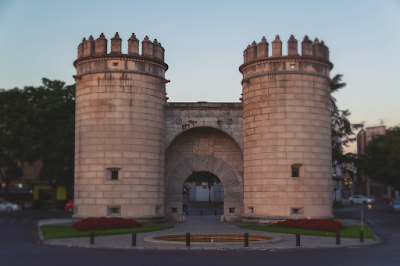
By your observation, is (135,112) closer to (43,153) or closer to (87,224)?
(87,224)

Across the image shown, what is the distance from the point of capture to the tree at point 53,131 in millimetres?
47406

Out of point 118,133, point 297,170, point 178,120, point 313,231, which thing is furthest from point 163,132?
point 313,231

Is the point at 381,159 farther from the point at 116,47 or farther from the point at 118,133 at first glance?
the point at 116,47

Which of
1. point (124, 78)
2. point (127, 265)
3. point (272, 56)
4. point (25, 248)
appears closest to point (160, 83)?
point (124, 78)

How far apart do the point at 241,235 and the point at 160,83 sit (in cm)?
1194

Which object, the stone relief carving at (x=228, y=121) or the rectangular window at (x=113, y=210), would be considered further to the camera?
the stone relief carving at (x=228, y=121)

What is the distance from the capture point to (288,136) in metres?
27.9

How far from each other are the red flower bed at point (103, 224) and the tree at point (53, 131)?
22.7m

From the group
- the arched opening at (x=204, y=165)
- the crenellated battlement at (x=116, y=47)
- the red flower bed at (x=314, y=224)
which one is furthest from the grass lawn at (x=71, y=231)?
the crenellated battlement at (x=116, y=47)

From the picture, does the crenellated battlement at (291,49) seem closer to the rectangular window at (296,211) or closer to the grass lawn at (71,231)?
the rectangular window at (296,211)

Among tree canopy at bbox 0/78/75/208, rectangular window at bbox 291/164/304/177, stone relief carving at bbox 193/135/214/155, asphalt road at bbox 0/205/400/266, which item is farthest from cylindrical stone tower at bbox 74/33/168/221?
tree canopy at bbox 0/78/75/208

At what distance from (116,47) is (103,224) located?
10.5m

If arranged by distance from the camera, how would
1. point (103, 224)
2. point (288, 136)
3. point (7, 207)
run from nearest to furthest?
1. point (103, 224)
2. point (288, 136)
3. point (7, 207)

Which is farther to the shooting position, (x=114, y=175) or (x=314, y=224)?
(x=114, y=175)
